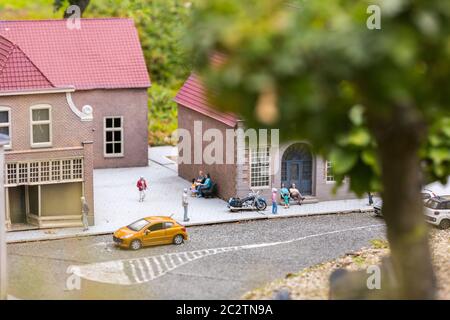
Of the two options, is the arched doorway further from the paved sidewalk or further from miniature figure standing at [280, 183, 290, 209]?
the paved sidewalk

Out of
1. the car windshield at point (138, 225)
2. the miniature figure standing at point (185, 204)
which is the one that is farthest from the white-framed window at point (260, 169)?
the car windshield at point (138, 225)

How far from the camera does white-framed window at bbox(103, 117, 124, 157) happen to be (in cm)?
5047

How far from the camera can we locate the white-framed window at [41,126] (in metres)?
39.1

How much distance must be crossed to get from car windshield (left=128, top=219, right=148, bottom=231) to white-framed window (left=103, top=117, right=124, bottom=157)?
1360 centimetres

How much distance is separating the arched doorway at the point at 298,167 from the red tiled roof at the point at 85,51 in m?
10.4

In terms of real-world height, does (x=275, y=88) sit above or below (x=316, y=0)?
below

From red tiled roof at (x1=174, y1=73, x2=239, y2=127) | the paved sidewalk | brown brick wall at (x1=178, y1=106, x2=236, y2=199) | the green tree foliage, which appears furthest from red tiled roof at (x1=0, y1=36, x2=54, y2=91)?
the green tree foliage

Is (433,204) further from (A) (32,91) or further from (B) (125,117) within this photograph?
(B) (125,117)

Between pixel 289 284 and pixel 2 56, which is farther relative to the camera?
pixel 2 56

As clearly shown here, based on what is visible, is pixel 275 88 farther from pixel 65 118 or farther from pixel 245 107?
pixel 65 118

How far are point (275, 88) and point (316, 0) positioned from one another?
2.32 metres
